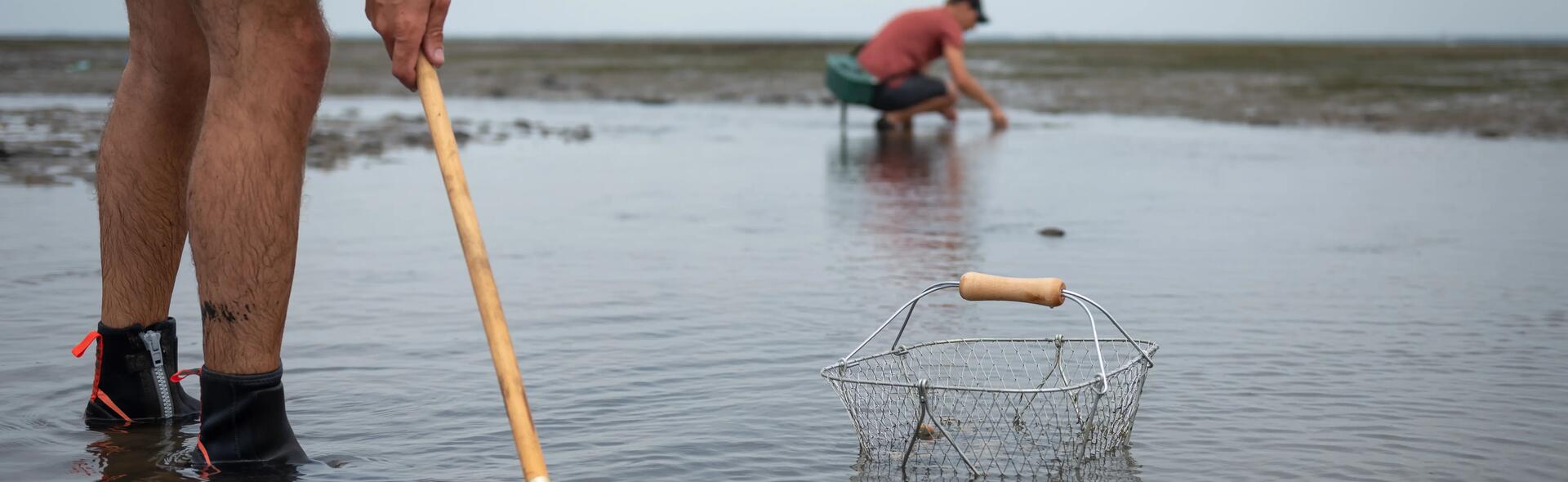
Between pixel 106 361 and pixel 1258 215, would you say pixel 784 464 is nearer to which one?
pixel 106 361

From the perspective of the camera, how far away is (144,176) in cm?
347

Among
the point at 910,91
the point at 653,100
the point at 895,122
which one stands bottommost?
the point at 653,100

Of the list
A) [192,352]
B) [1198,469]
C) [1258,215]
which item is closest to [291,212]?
[192,352]

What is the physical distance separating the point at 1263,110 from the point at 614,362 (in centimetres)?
1754

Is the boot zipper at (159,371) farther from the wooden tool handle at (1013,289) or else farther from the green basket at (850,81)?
the green basket at (850,81)

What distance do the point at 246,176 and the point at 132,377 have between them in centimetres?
70

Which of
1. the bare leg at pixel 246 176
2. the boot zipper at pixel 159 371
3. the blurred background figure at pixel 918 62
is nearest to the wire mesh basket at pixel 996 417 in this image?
the bare leg at pixel 246 176

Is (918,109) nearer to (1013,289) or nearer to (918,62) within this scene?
(918,62)

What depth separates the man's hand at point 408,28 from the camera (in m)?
2.91

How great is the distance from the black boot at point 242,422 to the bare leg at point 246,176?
3cm

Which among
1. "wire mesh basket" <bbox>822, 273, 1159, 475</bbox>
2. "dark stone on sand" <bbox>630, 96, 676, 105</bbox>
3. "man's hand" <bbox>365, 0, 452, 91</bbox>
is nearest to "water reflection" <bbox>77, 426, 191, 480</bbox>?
"man's hand" <bbox>365, 0, 452, 91</bbox>

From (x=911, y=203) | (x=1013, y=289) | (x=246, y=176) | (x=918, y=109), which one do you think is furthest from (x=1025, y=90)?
(x=246, y=176)

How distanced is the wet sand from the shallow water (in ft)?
26.4

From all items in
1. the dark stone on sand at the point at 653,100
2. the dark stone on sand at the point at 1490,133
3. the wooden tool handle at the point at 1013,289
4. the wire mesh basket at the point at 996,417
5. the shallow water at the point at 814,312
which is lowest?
the dark stone on sand at the point at 653,100
